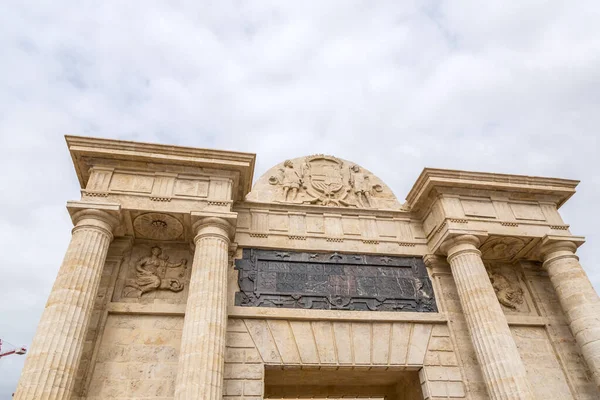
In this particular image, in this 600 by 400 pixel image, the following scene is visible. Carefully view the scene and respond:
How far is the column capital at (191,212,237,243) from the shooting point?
9.68 metres

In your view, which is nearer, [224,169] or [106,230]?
[106,230]

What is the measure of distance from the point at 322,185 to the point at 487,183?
4.66 meters

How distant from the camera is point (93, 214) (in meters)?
9.27

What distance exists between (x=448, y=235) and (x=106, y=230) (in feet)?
27.2

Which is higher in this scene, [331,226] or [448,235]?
[331,226]

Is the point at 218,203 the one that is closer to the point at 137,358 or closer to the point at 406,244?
the point at 137,358

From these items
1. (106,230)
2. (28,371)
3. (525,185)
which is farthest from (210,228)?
(525,185)

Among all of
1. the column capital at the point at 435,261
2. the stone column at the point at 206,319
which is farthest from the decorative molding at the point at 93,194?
the column capital at the point at 435,261

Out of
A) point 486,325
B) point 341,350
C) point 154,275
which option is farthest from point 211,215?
point 486,325

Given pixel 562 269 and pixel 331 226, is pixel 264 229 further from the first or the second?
pixel 562 269

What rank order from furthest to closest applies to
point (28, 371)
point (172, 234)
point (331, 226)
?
point (331, 226), point (172, 234), point (28, 371)

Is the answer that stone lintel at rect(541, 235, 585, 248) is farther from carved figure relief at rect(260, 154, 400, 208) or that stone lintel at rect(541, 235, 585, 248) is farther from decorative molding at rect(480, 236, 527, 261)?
carved figure relief at rect(260, 154, 400, 208)

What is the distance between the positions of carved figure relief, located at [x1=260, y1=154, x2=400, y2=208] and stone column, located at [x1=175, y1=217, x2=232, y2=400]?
8.55ft

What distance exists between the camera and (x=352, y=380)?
10219 millimetres
